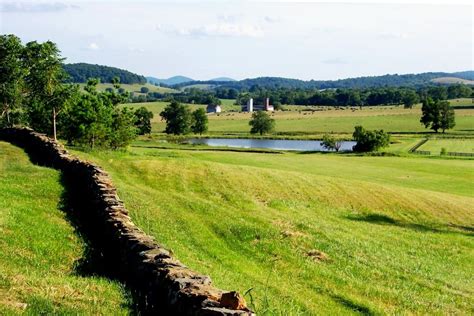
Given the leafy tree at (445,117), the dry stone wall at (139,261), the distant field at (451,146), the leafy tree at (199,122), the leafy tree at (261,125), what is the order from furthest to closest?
the leafy tree at (261,125), the leafy tree at (199,122), the leafy tree at (445,117), the distant field at (451,146), the dry stone wall at (139,261)

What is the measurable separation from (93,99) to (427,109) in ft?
391

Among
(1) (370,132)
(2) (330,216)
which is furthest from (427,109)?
(2) (330,216)

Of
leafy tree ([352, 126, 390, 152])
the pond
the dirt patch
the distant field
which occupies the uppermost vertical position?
the dirt patch

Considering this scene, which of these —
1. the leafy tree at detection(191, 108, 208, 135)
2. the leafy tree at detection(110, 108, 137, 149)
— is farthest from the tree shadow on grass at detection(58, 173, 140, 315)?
the leafy tree at detection(191, 108, 208, 135)

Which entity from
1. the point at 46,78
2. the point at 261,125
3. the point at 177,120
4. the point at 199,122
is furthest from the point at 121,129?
the point at 261,125

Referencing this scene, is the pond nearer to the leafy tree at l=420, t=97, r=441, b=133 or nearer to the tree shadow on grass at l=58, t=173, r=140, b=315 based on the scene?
the leafy tree at l=420, t=97, r=441, b=133

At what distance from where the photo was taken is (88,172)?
22.7 metres

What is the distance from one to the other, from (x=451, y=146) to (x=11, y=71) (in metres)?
89.2

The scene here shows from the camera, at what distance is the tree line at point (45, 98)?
54.2 metres

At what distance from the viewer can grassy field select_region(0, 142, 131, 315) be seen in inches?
390

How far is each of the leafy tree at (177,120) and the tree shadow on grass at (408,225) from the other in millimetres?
129670

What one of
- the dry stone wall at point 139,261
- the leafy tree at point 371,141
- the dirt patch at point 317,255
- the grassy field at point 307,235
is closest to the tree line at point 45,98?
the grassy field at point 307,235

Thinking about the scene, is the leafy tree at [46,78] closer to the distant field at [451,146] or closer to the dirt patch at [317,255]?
the dirt patch at [317,255]

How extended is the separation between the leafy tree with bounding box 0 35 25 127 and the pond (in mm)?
76447
